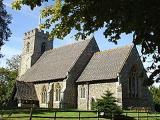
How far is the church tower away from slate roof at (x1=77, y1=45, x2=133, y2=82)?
608 inches

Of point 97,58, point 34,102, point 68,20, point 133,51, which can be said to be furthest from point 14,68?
point 68,20

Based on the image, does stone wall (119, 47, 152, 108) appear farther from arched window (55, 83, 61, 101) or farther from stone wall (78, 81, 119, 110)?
arched window (55, 83, 61, 101)

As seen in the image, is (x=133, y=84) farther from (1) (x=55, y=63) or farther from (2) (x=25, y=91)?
(2) (x=25, y=91)

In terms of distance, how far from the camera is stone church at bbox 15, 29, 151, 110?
41.8 meters

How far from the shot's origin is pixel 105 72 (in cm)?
4300

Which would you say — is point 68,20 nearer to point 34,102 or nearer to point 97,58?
point 97,58

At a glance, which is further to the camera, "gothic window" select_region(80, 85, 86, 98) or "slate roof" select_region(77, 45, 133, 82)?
"gothic window" select_region(80, 85, 86, 98)

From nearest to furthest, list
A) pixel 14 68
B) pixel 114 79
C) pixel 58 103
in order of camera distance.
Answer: pixel 114 79 < pixel 58 103 < pixel 14 68

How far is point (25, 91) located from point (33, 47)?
12.1 m

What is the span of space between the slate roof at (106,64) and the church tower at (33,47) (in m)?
15.4

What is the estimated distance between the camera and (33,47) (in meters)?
60.2

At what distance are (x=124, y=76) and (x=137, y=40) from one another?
3097 cm

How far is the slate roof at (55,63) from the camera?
48591 millimetres

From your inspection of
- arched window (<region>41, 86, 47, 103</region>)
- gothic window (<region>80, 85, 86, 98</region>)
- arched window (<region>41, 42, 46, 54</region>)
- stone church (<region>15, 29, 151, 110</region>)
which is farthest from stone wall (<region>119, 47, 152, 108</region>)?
arched window (<region>41, 42, 46, 54</region>)
